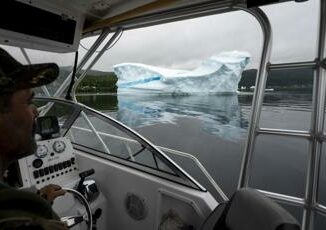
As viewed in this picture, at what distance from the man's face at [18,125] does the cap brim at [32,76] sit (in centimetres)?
4

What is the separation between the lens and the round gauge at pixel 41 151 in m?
1.94

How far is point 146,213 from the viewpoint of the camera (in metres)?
1.87

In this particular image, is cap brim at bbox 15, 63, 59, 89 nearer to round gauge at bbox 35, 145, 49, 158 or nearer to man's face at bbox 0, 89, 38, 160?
man's face at bbox 0, 89, 38, 160

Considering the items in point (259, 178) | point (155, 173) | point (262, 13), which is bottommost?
point (259, 178)

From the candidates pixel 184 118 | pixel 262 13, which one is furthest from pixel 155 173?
pixel 184 118

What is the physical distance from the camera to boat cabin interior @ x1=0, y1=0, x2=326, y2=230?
1.55 m

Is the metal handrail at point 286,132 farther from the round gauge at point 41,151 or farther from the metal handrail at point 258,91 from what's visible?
the round gauge at point 41,151

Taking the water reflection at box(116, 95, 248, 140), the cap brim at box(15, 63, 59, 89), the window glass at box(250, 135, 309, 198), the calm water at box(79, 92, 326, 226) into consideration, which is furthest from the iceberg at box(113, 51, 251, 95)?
the cap brim at box(15, 63, 59, 89)

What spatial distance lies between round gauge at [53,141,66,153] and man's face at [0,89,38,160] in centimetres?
136

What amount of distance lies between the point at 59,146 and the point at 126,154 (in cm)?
56

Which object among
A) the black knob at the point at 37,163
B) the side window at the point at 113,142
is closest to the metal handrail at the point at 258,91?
the side window at the point at 113,142

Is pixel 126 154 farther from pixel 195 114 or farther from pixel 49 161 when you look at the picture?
pixel 195 114

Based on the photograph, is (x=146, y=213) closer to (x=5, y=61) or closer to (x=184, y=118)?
(x=5, y=61)

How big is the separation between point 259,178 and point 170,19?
Result: 4813mm
